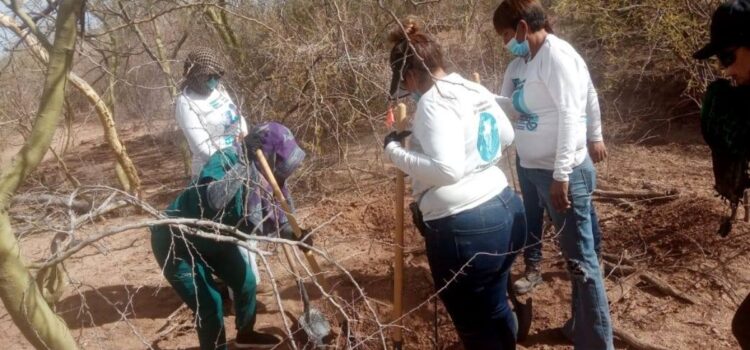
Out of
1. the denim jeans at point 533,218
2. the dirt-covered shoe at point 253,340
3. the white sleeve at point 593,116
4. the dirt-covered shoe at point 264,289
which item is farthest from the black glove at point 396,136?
the dirt-covered shoe at point 264,289

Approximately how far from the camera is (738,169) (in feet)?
6.35

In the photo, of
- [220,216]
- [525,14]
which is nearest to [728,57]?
[525,14]

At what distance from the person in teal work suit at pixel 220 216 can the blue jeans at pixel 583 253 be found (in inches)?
49.1

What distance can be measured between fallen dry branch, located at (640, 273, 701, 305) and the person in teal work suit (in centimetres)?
218

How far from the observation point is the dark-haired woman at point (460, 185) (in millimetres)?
2062

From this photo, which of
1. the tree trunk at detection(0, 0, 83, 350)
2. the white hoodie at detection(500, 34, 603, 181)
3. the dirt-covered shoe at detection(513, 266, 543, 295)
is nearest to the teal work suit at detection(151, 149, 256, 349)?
the tree trunk at detection(0, 0, 83, 350)

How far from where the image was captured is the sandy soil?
3.17m

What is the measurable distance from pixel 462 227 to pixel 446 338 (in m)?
1.37

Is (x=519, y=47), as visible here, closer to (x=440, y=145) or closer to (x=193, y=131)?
(x=440, y=145)

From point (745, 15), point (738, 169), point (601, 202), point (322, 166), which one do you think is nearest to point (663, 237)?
point (601, 202)

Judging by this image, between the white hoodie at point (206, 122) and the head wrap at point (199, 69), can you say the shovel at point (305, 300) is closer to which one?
the white hoodie at point (206, 122)

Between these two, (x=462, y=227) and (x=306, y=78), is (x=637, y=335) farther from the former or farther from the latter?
(x=306, y=78)

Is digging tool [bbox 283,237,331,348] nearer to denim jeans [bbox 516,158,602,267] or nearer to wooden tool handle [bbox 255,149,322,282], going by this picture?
wooden tool handle [bbox 255,149,322,282]

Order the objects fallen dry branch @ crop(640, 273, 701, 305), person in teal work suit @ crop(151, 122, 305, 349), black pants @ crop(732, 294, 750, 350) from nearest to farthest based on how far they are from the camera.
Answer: black pants @ crop(732, 294, 750, 350), person in teal work suit @ crop(151, 122, 305, 349), fallen dry branch @ crop(640, 273, 701, 305)
